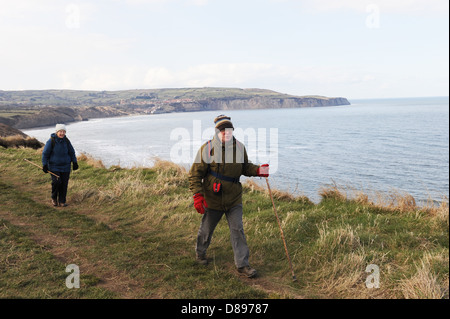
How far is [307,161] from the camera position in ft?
96.6

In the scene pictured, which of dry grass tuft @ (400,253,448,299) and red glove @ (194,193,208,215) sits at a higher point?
red glove @ (194,193,208,215)

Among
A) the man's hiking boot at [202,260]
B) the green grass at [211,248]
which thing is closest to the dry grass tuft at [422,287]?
the green grass at [211,248]

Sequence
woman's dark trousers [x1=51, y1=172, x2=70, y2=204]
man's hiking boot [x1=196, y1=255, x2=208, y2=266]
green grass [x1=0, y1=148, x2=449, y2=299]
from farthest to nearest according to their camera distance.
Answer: woman's dark trousers [x1=51, y1=172, x2=70, y2=204] < man's hiking boot [x1=196, y1=255, x2=208, y2=266] < green grass [x1=0, y1=148, x2=449, y2=299]

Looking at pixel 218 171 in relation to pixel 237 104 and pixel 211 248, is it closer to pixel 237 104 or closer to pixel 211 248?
pixel 211 248

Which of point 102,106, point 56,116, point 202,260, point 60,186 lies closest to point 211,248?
point 202,260

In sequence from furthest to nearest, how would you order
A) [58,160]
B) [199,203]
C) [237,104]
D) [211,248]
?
[237,104], [58,160], [211,248], [199,203]

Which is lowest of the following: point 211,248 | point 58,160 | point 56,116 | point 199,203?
point 211,248

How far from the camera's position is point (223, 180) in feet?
16.4

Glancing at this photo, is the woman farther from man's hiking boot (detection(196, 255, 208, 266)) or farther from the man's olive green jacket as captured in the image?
the man's olive green jacket

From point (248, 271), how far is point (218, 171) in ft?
5.06

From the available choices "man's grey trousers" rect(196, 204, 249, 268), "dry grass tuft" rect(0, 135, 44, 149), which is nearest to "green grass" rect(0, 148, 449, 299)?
"man's grey trousers" rect(196, 204, 249, 268)

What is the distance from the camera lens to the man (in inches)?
194
